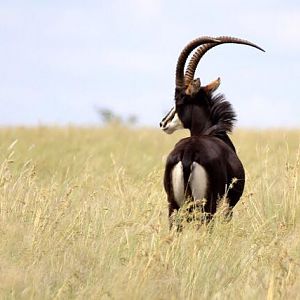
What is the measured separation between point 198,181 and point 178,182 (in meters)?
0.17

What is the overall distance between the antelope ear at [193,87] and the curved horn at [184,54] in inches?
4.5

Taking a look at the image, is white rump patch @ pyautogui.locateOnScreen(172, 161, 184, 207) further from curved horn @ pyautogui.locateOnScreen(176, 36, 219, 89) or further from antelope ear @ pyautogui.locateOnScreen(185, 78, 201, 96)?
curved horn @ pyautogui.locateOnScreen(176, 36, 219, 89)

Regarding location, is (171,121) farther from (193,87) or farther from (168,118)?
(193,87)

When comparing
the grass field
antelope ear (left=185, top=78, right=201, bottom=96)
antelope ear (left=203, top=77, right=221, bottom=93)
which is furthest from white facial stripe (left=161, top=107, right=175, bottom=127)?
the grass field

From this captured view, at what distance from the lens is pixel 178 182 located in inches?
260

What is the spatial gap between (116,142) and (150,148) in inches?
33.2

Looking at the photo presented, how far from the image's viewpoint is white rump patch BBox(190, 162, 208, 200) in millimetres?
6586

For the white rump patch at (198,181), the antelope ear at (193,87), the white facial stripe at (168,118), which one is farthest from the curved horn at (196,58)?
the white rump patch at (198,181)

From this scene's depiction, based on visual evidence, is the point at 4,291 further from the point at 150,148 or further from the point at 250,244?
the point at 150,148

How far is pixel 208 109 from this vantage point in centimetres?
773

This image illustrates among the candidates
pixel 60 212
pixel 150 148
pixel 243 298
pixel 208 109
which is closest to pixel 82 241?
pixel 60 212

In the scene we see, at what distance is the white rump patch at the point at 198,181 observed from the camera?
6.59 metres

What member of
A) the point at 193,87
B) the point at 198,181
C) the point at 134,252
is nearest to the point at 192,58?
the point at 193,87

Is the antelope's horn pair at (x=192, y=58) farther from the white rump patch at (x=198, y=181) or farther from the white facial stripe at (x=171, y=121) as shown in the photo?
the white rump patch at (x=198, y=181)
